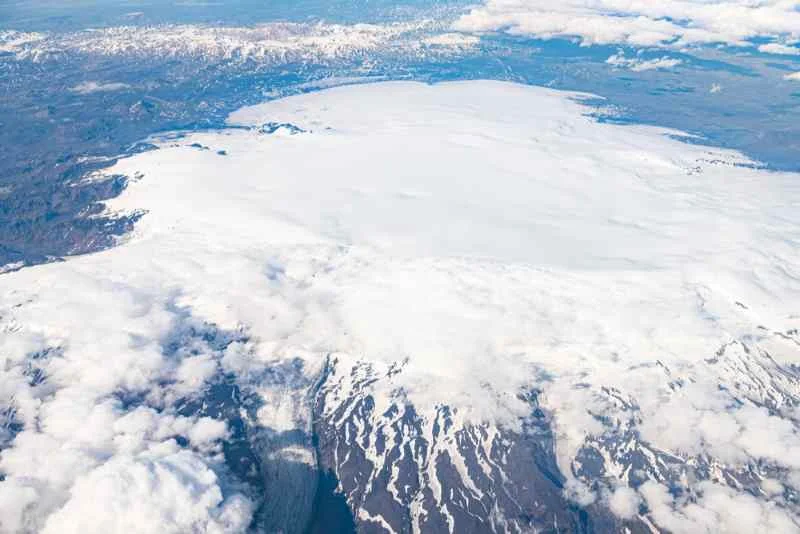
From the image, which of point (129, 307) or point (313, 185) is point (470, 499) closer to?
point (129, 307)

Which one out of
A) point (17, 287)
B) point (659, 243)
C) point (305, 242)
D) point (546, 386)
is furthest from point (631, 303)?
point (17, 287)

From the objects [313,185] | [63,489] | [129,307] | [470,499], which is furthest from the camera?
[313,185]

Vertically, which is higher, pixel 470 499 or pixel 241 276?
pixel 241 276

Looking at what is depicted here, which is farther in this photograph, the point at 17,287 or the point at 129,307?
the point at 17,287

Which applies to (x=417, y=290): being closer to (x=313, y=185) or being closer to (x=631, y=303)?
(x=631, y=303)

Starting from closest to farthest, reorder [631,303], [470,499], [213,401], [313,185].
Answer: [470,499] → [213,401] → [631,303] → [313,185]

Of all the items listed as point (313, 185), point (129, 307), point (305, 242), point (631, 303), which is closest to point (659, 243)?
point (631, 303)
